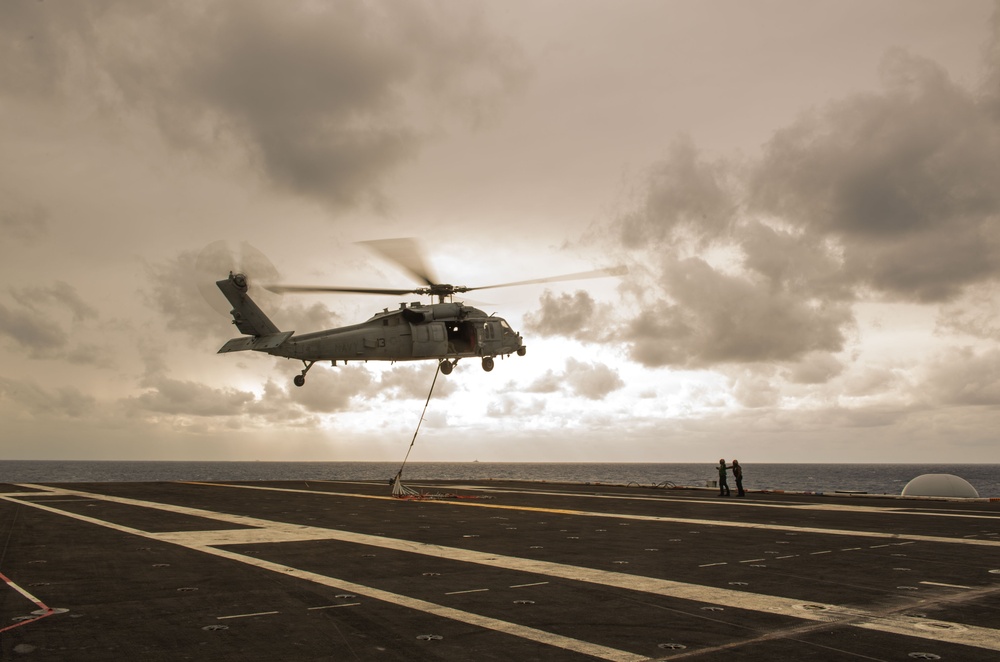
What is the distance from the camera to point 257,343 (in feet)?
111

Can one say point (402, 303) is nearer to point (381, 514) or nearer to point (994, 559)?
point (381, 514)

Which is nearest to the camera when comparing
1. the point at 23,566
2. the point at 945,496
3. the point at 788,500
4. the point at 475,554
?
the point at 23,566

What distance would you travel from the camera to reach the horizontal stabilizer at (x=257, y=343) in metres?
33.4

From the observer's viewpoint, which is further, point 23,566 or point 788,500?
point 788,500

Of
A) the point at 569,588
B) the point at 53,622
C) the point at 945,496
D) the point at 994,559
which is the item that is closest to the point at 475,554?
the point at 569,588

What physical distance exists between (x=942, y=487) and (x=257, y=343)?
3470cm

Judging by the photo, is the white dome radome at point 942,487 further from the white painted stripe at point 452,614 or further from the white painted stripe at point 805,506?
the white painted stripe at point 452,614

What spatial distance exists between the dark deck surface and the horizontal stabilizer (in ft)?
39.0

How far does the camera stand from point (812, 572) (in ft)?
41.0

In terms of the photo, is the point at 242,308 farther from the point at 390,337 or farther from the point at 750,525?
the point at 750,525

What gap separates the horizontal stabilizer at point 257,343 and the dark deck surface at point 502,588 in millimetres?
11900

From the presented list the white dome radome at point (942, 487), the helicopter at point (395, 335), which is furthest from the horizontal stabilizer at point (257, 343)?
the white dome radome at point (942, 487)

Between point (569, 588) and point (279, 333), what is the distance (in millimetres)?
26466

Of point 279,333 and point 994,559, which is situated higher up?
point 279,333
